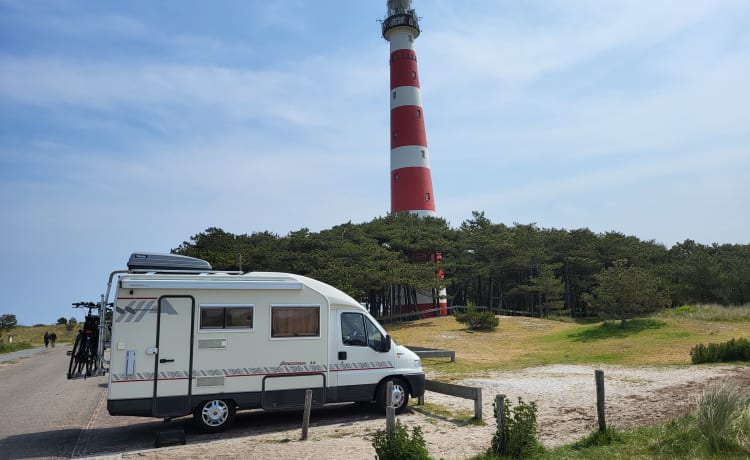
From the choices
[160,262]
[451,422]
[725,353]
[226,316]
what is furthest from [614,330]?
[160,262]

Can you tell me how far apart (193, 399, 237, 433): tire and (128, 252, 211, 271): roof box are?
276 centimetres

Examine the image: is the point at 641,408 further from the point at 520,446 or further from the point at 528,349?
the point at 528,349

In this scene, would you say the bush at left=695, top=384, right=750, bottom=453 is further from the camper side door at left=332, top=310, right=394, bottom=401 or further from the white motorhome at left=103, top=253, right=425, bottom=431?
the camper side door at left=332, top=310, right=394, bottom=401

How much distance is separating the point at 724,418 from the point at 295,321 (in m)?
7.55

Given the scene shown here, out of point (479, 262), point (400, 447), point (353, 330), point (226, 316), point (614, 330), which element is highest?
point (479, 262)

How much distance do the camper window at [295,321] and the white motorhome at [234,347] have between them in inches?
0.8

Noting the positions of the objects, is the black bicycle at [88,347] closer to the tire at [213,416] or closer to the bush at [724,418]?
the tire at [213,416]

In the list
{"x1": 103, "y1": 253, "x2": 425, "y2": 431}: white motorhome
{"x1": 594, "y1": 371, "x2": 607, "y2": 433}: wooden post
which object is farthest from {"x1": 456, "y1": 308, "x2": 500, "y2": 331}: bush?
{"x1": 594, "y1": 371, "x2": 607, "y2": 433}: wooden post

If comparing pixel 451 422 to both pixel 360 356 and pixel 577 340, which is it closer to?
pixel 360 356

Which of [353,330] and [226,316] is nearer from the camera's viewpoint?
[226,316]

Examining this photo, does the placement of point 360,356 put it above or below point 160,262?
below

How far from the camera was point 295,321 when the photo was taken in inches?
440

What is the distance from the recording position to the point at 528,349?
1090 inches

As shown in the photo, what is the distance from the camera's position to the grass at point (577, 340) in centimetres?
2100
